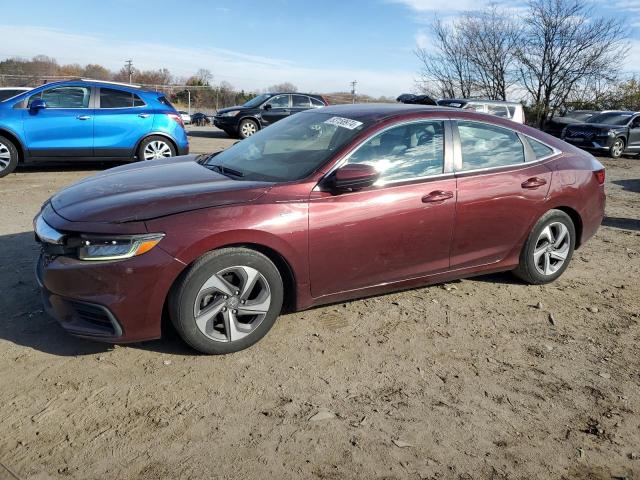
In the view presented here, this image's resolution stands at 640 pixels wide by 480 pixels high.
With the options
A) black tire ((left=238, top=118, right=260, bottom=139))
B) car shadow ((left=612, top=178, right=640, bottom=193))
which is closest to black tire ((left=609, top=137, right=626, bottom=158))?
car shadow ((left=612, top=178, right=640, bottom=193))

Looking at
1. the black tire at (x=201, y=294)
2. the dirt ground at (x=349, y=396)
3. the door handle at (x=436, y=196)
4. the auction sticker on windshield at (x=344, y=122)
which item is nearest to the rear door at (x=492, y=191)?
the door handle at (x=436, y=196)

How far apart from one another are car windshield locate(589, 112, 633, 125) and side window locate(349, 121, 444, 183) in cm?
1632

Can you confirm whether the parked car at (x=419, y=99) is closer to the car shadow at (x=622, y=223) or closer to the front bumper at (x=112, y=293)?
the car shadow at (x=622, y=223)

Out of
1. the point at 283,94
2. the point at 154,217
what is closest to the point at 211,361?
the point at 154,217

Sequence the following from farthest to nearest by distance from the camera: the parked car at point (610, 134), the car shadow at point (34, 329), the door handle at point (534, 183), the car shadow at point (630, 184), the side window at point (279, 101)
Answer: the side window at point (279, 101) → the parked car at point (610, 134) → the car shadow at point (630, 184) → the door handle at point (534, 183) → the car shadow at point (34, 329)

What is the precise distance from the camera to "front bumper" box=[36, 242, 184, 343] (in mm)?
3059

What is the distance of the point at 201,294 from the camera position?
3238 millimetres

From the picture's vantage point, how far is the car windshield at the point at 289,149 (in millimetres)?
3818

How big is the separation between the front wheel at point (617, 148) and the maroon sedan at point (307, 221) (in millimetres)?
13951

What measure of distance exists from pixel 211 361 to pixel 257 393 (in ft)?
1.49

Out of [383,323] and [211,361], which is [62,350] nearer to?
[211,361]

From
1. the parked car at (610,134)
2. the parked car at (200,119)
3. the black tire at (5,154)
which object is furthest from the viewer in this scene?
the parked car at (200,119)

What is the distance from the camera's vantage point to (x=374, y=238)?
375 cm

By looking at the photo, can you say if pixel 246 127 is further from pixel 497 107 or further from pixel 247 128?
pixel 497 107
